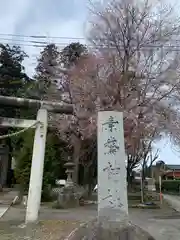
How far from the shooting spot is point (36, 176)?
10.2 metres

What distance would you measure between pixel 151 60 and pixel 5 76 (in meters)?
18.2

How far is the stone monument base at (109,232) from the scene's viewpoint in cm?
546

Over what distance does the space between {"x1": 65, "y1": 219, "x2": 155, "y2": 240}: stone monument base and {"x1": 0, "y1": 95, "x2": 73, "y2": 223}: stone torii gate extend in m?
4.72

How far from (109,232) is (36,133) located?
569 centimetres

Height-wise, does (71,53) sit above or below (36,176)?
above

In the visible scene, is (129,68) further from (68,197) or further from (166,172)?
(166,172)

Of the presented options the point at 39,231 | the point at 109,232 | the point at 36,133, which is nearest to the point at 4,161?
the point at 36,133

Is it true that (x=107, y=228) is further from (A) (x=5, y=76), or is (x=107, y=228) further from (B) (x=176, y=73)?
(A) (x=5, y=76)

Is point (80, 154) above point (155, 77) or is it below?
below

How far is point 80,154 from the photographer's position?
66.0 feet

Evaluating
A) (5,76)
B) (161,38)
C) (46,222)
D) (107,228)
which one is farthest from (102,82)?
(5,76)

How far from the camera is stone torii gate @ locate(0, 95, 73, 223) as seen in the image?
33.1 feet

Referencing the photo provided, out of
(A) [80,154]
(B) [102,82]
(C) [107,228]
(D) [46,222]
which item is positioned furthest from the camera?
(A) [80,154]

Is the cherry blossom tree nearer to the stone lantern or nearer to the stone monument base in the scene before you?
the stone lantern
